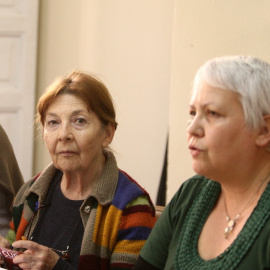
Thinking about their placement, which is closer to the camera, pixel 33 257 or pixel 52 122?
pixel 33 257

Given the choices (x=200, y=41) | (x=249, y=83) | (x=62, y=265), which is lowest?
(x=62, y=265)

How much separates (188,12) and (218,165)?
1352mm

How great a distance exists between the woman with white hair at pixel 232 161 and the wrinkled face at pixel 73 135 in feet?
2.05

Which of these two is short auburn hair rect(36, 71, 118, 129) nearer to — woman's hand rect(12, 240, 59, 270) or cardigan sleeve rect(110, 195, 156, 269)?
cardigan sleeve rect(110, 195, 156, 269)

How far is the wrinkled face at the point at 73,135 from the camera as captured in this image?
2209 mm

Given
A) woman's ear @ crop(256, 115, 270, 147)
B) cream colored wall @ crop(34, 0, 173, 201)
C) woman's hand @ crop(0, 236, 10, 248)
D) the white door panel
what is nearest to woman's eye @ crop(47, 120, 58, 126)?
woman's hand @ crop(0, 236, 10, 248)

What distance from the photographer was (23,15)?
14.2 feet

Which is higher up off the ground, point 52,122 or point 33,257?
point 52,122

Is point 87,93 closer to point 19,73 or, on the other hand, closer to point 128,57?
point 128,57

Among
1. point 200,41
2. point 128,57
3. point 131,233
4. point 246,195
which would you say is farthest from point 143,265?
point 128,57

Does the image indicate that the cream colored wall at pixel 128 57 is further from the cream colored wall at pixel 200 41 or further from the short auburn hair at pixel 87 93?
the short auburn hair at pixel 87 93

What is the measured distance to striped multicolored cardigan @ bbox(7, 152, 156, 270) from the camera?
2066 millimetres

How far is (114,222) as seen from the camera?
2.10 m

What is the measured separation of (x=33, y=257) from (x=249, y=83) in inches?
35.3
